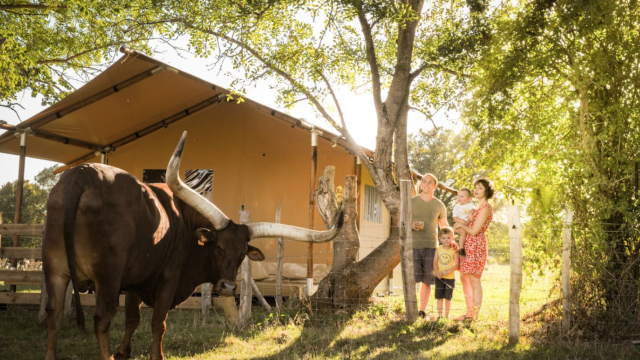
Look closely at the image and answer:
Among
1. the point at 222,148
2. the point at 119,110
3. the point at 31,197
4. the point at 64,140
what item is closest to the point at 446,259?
the point at 222,148

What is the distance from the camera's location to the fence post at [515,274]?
5504 mm

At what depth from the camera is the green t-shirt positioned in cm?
689

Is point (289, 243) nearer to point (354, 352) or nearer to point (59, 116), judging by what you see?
point (59, 116)

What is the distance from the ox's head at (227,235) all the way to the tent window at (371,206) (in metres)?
6.84

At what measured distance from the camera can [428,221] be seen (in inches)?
272

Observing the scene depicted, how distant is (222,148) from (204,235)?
21.8ft

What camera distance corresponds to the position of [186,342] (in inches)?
222

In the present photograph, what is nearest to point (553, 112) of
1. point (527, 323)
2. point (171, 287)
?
point (527, 323)

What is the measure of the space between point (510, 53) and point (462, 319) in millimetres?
3319

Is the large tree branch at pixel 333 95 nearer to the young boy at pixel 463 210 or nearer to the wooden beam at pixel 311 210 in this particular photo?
the wooden beam at pixel 311 210

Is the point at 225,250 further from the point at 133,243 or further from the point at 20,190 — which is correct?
the point at 20,190

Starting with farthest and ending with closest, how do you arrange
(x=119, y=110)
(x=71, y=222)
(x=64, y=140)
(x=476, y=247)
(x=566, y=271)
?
(x=64, y=140), (x=119, y=110), (x=476, y=247), (x=566, y=271), (x=71, y=222)

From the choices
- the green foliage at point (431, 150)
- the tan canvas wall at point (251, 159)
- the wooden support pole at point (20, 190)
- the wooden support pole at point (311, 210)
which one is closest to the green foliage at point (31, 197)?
the green foliage at point (431, 150)

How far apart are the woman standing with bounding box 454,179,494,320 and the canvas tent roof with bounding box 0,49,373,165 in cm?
332
